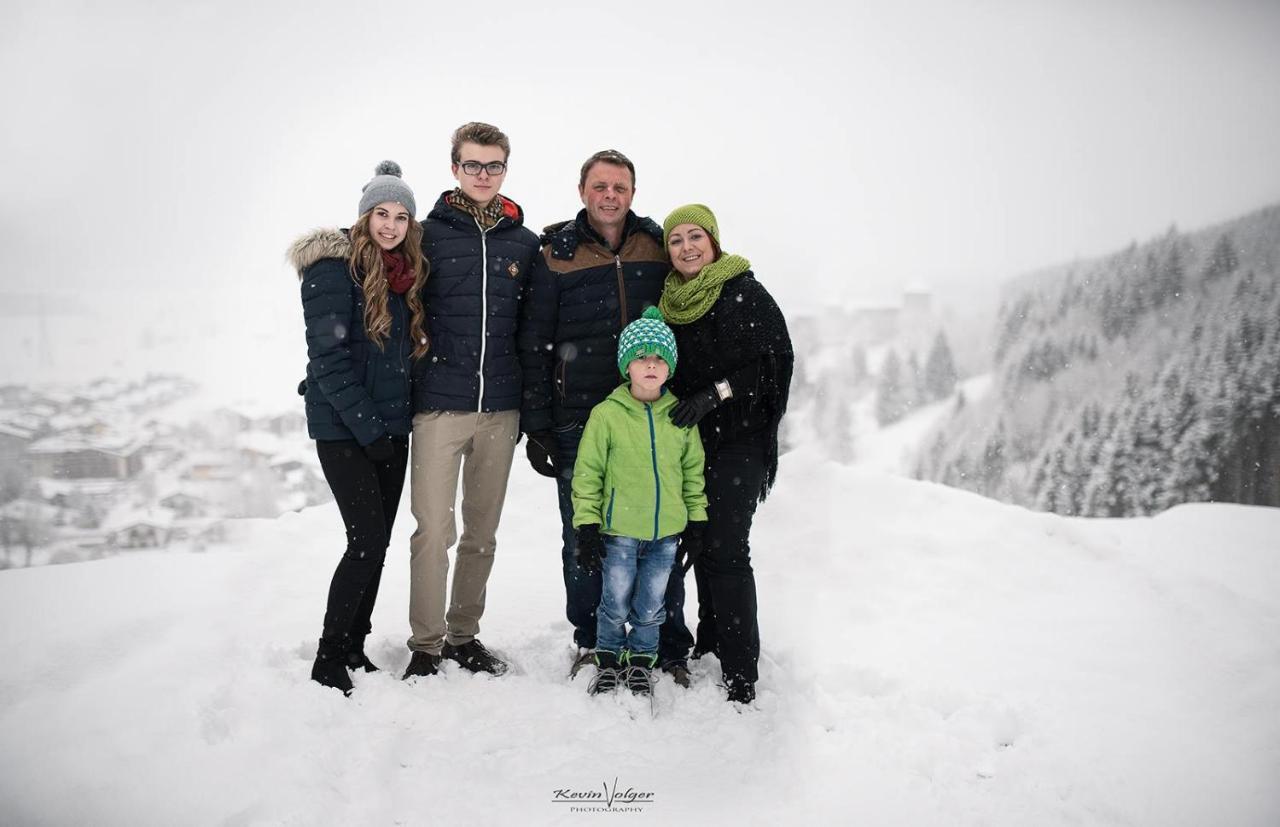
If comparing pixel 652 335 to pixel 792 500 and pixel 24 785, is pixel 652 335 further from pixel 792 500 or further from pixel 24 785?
pixel 792 500

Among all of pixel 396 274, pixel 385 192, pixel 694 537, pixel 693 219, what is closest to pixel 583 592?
pixel 694 537

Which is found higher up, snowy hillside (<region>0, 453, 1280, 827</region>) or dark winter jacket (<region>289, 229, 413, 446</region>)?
dark winter jacket (<region>289, 229, 413, 446</region>)

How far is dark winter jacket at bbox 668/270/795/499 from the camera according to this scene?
326cm

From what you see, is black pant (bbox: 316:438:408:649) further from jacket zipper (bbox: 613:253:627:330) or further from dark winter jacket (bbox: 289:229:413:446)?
jacket zipper (bbox: 613:253:627:330)

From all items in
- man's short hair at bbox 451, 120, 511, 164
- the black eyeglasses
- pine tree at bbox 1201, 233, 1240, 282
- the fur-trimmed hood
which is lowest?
the fur-trimmed hood

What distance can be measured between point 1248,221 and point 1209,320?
5.41 m

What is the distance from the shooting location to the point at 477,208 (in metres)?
3.50

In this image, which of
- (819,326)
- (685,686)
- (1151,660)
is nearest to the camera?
(685,686)

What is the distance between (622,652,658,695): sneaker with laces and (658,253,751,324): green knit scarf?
1.77m

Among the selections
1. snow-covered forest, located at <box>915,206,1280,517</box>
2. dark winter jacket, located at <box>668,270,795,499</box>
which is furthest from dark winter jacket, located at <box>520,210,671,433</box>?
snow-covered forest, located at <box>915,206,1280,517</box>

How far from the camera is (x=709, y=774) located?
2.86m

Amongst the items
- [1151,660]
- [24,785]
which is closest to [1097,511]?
[1151,660]

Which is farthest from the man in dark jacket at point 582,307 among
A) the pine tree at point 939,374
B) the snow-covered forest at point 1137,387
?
the pine tree at point 939,374

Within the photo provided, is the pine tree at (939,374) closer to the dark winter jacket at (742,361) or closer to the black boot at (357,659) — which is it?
the dark winter jacket at (742,361)
